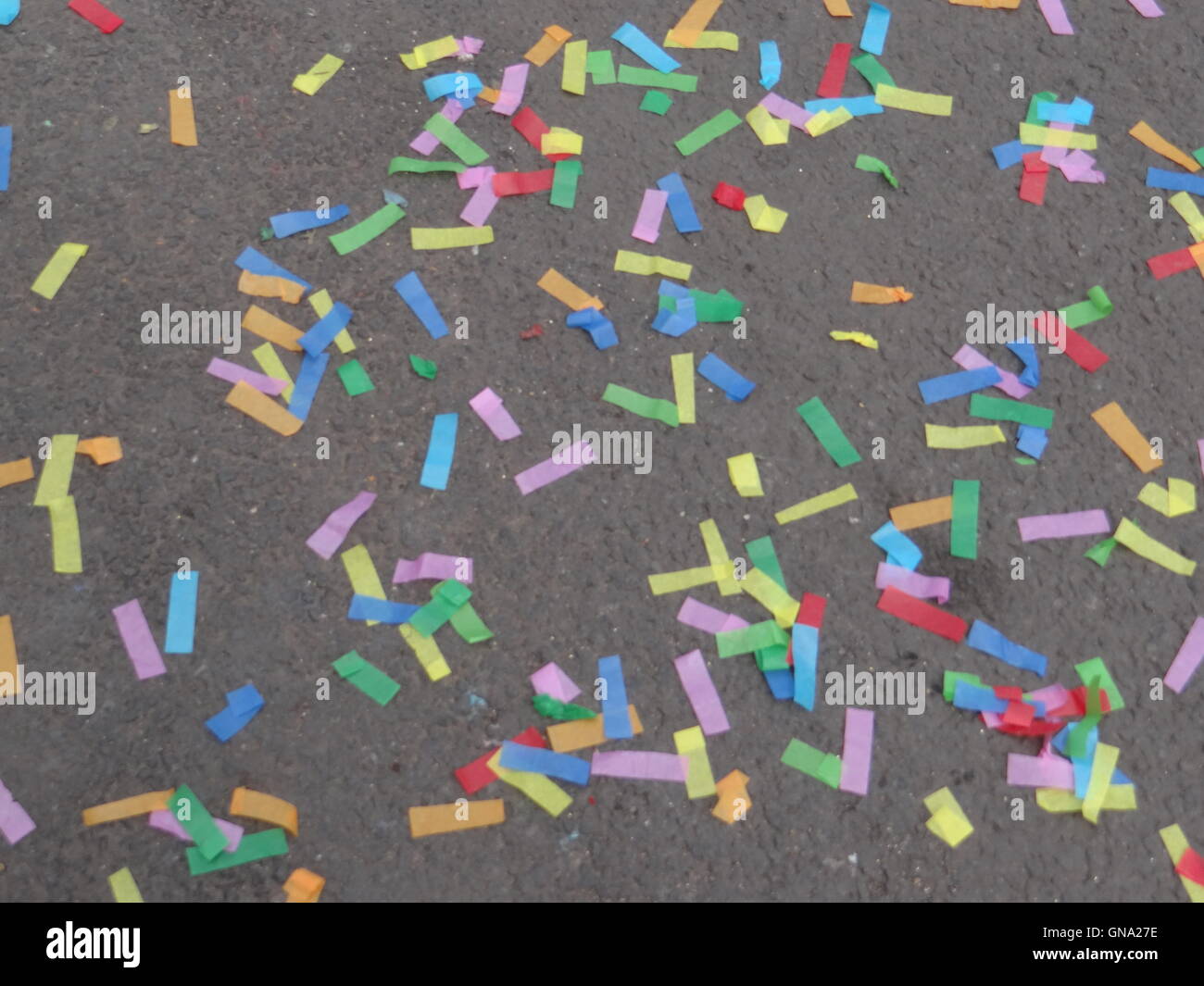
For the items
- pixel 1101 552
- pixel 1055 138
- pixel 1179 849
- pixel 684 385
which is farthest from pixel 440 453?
pixel 1055 138

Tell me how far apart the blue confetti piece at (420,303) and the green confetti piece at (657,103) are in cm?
92

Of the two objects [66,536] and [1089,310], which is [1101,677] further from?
[66,536]

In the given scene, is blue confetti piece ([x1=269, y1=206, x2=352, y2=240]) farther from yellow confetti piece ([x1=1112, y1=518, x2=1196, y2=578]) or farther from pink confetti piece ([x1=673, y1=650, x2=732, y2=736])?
yellow confetti piece ([x1=1112, y1=518, x2=1196, y2=578])

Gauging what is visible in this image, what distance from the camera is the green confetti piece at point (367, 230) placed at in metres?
3.14

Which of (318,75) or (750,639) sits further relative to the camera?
(318,75)

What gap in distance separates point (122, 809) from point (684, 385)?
1.73 meters

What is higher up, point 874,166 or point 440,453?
point 874,166

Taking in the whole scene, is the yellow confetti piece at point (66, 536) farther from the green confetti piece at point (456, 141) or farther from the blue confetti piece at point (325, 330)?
the green confetti piece at point (456, 141)

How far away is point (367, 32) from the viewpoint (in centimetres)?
348

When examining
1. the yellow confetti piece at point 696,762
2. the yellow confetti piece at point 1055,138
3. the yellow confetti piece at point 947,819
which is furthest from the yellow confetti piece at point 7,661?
the yellow confetti piece at point 1055,138

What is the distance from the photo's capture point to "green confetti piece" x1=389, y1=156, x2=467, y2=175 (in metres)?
3.25

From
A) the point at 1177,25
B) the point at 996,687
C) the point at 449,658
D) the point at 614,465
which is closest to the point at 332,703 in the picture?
the point at 449,658

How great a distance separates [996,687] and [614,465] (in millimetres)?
1101

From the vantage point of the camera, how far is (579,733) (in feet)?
8.58
